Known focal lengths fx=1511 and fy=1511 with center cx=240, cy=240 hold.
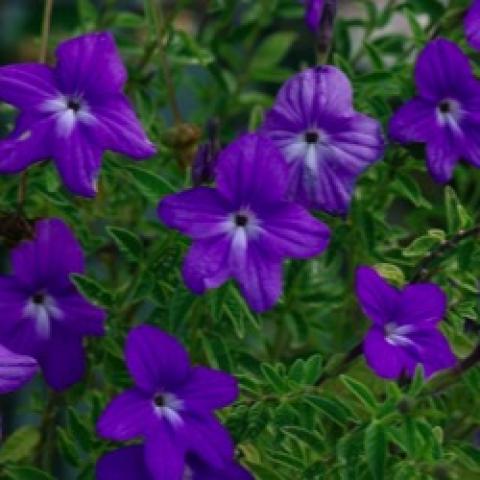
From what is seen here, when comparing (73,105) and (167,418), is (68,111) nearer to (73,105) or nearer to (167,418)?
(73,105)

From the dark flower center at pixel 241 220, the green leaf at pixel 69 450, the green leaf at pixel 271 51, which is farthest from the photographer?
the green leaf at pixel 271 51

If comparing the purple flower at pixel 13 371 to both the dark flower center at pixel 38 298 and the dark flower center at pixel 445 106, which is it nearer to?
the dark flower center at pixel 38 298

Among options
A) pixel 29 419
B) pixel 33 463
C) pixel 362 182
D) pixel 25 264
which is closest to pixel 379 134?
pixel 362 182

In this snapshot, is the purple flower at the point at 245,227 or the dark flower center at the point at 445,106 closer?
the purple flower at the point at 245,227

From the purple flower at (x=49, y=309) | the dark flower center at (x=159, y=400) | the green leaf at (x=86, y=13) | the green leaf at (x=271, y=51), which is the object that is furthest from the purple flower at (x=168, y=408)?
the green leaf at (x=271, y=51)

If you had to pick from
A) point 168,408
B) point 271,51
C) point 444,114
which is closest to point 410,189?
point 444,114

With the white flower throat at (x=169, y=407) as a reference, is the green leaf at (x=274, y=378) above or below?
above

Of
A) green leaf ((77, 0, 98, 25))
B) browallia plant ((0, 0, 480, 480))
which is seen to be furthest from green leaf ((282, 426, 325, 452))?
green leaf ((77, 0, 98, 25))
